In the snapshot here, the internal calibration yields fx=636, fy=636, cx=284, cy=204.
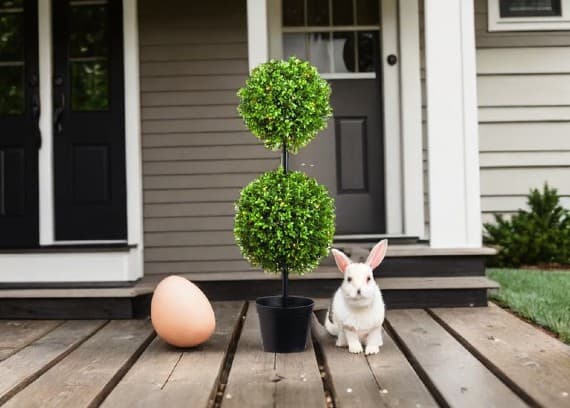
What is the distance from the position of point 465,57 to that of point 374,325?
1853 mm

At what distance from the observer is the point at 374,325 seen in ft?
8.47

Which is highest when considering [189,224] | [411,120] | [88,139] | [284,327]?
[411,120]

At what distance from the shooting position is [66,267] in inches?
145

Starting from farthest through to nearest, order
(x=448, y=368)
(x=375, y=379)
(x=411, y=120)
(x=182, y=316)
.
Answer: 1. (x=411, y=120)
2. (x=182, y=316)
3. (x=448, y=368)
4. (x=375, y=379)

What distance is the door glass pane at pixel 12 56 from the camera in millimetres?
4312

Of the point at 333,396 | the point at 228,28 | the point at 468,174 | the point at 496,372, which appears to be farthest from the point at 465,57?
the point at 333,396

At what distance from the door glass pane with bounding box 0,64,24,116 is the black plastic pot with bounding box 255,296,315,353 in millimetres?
2611

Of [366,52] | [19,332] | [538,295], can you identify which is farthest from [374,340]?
[366,52]

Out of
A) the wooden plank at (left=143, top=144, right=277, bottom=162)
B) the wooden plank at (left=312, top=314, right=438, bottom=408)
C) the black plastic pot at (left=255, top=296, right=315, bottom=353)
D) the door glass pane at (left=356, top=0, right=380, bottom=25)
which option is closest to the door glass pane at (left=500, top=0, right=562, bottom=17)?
the door glass pane at (left=356, top=0, right=380, bottom=25)

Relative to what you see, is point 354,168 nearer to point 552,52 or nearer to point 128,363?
point 552,52

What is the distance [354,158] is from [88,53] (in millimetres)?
2001

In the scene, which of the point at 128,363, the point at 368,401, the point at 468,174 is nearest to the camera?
the point at 368,401

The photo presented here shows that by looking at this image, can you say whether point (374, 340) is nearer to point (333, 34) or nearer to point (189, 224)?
point (189, 224)

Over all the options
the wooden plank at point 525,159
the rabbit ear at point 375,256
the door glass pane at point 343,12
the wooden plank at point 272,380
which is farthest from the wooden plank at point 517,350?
the door glass pane at point 343,12
